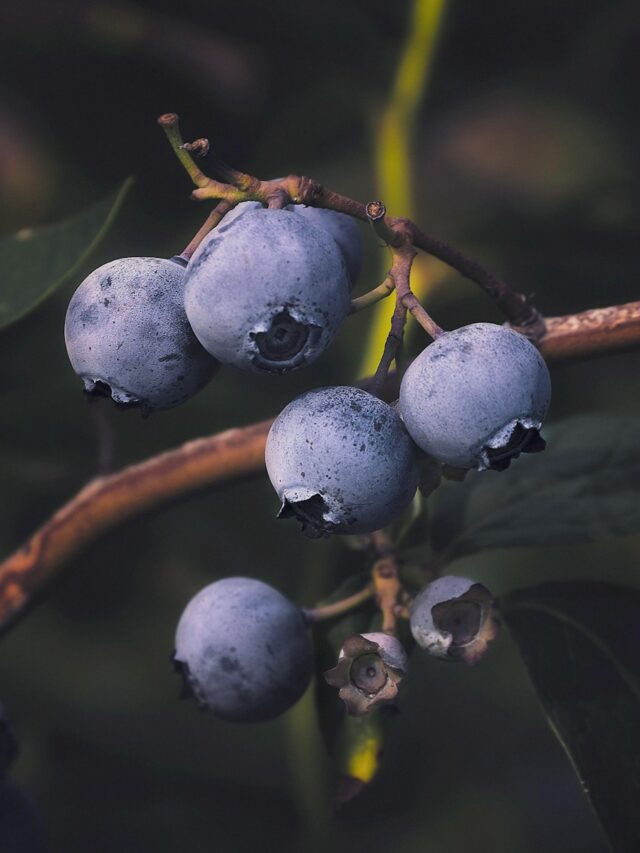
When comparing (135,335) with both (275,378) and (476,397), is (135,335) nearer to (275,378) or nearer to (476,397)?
(476,397)

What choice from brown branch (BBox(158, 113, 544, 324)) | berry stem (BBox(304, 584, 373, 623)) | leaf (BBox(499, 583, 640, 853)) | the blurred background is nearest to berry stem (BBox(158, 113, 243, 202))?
brown branch (BBox(158, 113, 544, 324))

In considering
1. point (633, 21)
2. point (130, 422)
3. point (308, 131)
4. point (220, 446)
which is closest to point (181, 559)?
point (130, 422)

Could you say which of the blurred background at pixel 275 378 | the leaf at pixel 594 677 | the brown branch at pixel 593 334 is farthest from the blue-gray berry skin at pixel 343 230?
the blurred background at pixel 275 378

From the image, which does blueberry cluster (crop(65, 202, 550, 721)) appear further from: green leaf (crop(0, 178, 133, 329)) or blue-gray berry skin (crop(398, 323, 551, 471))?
green leaf (crop(0, 178, 133, 329))

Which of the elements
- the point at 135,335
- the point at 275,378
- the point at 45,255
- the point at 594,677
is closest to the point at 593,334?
the point at 594,677

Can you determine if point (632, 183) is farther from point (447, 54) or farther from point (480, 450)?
point (480, 450)

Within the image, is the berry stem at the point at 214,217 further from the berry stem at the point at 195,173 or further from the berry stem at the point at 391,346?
the berry stem at the point at 391,346
